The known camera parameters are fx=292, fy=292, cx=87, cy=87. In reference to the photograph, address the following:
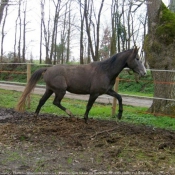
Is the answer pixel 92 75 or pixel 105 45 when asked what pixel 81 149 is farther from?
pixel 105 45

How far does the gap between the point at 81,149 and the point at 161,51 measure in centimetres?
558

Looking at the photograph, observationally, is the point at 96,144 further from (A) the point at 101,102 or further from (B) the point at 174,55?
(A) the point at 101,102

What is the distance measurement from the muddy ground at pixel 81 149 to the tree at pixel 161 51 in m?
3.01

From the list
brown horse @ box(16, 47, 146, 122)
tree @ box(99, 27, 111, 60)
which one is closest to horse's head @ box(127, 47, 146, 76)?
brown horse @ box(16, 47, 146, 122)

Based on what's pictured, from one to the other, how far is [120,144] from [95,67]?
2.60 meters

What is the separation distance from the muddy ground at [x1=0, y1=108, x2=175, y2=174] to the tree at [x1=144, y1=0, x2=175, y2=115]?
3012 mm

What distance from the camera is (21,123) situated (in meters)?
7.00

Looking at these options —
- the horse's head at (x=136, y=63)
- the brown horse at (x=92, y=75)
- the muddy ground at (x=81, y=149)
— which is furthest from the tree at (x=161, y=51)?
the muddy ground at (x=81, y=149)

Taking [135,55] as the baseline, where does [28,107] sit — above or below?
below

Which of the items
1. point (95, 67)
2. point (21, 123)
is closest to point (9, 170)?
point (21, 123)

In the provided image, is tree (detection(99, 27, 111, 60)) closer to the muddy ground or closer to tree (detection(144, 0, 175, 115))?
tree (detection(144, 0, 175, 115))

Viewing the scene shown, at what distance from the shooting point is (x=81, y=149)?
4.94 metres

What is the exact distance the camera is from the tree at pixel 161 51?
9.22 metres

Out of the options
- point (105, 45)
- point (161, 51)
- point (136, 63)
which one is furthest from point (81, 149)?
point (105, 45)
